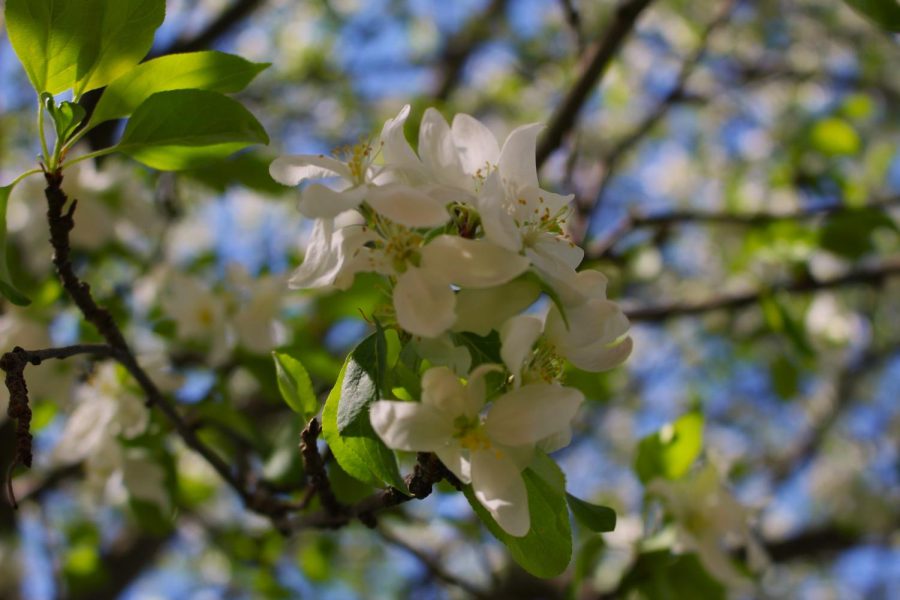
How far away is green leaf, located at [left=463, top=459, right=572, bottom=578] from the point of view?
0.88 metres

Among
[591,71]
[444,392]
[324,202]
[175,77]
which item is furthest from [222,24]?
[444,392]

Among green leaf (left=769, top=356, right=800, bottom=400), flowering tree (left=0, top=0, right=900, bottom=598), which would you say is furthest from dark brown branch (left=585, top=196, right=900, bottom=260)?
green leaf (left=769, top=356, right=800, bottom=400)

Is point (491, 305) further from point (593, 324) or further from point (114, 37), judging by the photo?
point (114, 37)

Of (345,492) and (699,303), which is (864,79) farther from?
(345,492)

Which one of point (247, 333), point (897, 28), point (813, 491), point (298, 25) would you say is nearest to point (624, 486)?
point (813, 491)

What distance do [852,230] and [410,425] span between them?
1915 mm

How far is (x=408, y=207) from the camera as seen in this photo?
2.48 ft

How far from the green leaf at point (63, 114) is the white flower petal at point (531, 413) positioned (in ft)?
1.83

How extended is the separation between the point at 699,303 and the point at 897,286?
7.07 ft

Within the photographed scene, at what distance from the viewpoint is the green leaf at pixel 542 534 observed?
88 centimetres

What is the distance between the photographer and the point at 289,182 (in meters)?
0.88

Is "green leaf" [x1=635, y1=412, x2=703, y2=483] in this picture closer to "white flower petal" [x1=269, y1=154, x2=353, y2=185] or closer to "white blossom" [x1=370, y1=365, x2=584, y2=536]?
"white blossom" [x1=370, y1=365, x2=584, y2=536]

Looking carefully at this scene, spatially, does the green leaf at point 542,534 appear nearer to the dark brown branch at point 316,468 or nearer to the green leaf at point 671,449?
the dark brown branch at point 316,468

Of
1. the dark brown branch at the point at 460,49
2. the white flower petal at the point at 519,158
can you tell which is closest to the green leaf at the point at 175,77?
the white flower petal at the point at 519,158
